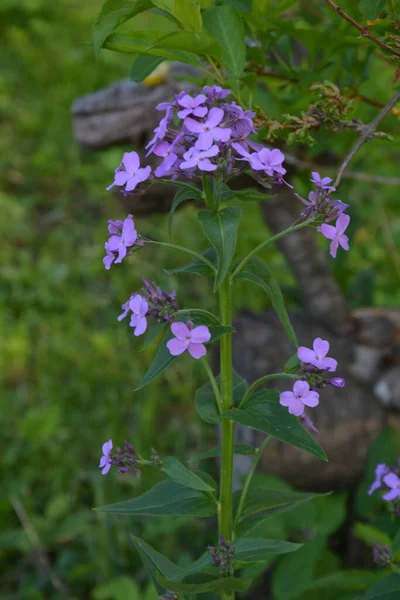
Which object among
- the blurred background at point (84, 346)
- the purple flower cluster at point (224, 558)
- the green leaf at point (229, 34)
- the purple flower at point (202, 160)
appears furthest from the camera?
the blurred background at point (84, 346)

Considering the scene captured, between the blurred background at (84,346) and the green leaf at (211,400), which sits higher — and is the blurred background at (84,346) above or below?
Result: below

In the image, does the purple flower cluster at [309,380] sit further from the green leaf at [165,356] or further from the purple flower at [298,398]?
the green leaf at [165,356]

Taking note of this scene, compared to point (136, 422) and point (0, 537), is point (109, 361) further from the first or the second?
point (0, 537)

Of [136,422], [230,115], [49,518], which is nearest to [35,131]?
[136,422]

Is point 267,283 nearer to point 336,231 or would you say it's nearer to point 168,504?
point 336,231

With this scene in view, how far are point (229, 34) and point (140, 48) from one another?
0.47 feet

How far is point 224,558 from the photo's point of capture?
3.43 feet

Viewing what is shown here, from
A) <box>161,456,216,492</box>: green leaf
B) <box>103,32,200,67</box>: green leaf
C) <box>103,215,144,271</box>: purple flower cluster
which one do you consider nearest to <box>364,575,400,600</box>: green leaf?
<box>161,456,216,492</box>: green leaf

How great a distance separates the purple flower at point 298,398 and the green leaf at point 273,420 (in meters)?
0.03

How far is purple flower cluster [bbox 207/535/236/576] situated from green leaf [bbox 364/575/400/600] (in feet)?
0.92

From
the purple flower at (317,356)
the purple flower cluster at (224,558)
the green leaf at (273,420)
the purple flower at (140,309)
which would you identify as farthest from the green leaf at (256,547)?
the purple flower at (140,309)

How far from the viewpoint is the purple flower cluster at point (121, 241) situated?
987 mm

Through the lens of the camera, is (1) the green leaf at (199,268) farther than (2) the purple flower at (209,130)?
Yes

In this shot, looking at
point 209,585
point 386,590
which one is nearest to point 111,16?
point 209,585
